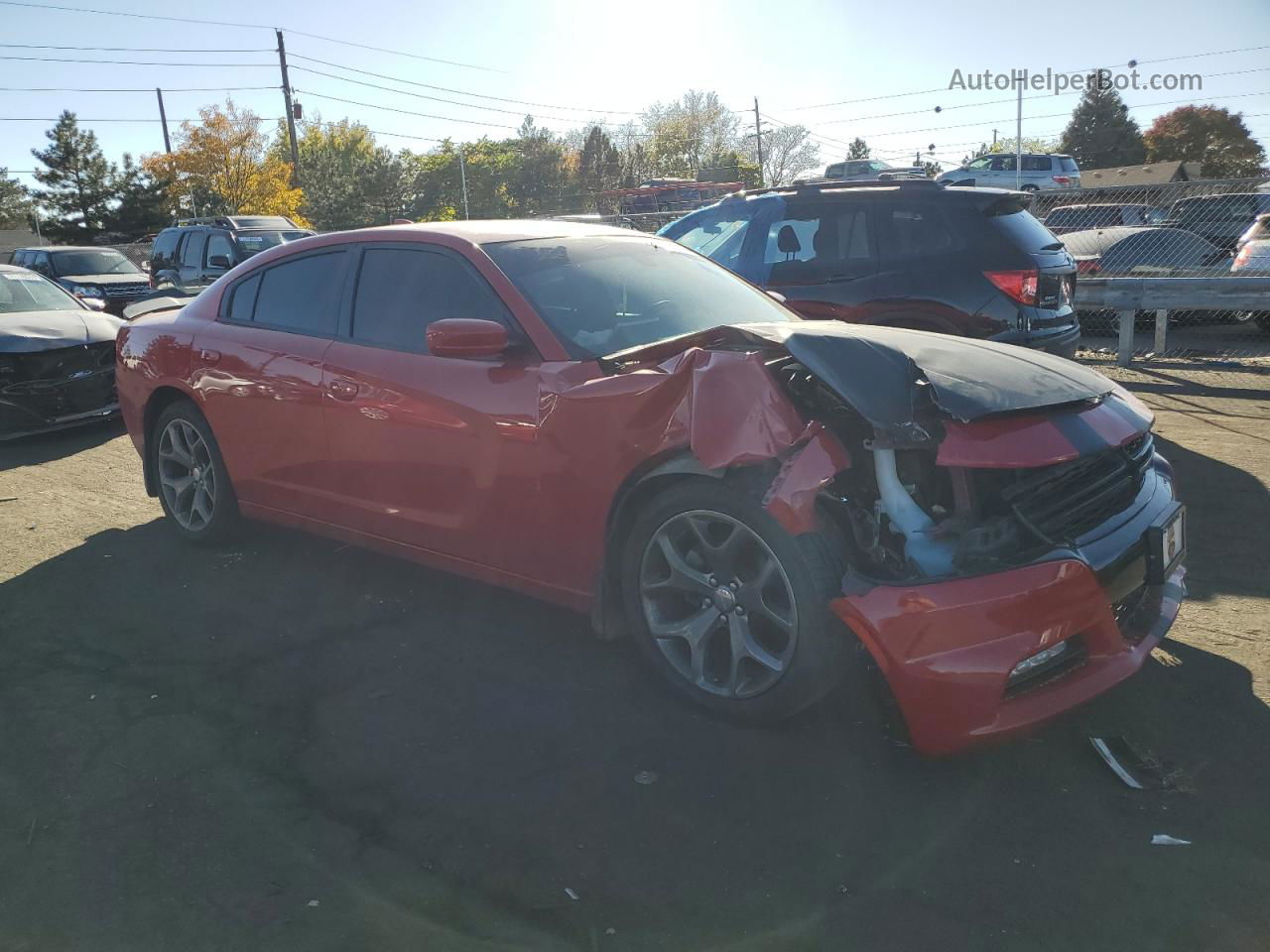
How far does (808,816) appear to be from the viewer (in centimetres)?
286

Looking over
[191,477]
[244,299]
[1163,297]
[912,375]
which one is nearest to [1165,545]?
[912,375]

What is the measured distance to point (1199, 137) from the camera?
6494cm

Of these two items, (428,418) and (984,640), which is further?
(428,418)

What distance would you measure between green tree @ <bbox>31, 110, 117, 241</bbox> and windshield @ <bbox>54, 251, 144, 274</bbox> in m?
45.1

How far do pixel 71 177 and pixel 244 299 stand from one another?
6598 cm

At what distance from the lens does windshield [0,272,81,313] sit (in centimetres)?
967

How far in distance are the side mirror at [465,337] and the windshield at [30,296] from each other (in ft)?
25.8

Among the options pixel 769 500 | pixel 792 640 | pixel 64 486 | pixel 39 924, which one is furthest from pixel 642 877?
pixel 64 486

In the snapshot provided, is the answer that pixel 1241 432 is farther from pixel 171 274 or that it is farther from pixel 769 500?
pixel 171 274

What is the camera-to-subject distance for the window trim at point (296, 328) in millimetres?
4605

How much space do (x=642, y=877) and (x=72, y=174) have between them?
69680mm

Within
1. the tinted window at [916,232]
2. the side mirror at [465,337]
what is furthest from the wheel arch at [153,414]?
the tinted window at [916,232]

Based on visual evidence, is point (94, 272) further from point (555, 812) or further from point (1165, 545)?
point (1165, 545)

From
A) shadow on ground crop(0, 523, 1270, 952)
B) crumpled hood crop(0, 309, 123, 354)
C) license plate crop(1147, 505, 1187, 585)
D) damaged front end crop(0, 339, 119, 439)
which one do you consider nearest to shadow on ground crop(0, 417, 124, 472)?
damaged front end crop(0, 339, 119, 439)
